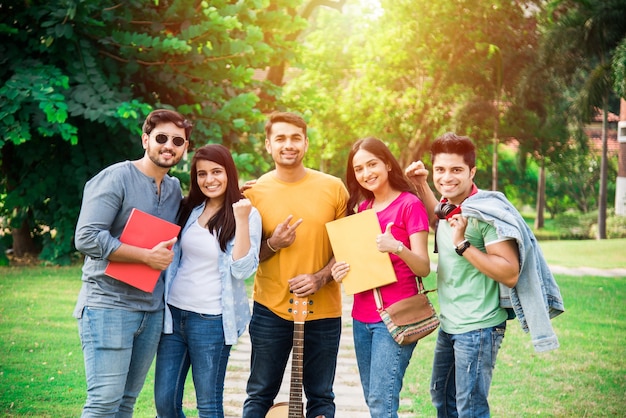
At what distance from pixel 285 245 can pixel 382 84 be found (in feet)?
73.8

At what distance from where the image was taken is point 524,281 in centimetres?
366

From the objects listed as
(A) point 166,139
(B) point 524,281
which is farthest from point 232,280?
(B) point 524,281

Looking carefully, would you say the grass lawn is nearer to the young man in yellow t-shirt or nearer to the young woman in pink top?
the young man in yellow t-shirt

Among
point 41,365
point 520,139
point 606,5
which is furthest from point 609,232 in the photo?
point 41,365

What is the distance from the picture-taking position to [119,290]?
12.3 ft

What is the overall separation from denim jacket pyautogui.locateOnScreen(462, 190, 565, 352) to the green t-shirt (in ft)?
0.19

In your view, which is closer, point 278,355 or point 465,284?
point 465,284

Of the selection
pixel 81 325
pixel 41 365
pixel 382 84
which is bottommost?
pixel 41 365

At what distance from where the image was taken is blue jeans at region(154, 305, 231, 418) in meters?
3.93

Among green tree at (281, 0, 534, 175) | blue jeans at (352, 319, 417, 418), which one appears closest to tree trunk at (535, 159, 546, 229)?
green tree at (281, 0, 534, 175)

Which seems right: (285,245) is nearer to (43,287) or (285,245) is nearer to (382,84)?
(43,287)

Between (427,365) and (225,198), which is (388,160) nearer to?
(225,198)

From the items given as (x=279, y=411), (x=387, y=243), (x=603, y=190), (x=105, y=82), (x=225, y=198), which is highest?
(x=105, y=82)

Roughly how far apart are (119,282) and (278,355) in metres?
1.17
